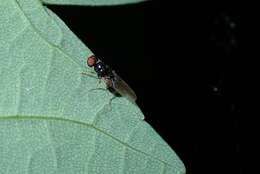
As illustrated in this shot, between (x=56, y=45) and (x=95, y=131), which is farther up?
(x=56, y=45)

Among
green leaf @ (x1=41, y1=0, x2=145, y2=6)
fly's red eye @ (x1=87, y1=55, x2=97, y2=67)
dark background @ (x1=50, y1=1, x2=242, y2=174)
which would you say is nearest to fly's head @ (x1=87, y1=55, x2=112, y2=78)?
fly's red eye @ (x1=87, y1=55, x2=97, y2=67)

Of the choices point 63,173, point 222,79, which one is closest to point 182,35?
point 222,79

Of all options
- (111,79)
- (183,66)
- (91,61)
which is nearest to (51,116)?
(91,61)

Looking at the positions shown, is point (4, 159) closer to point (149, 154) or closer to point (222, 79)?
point (149, 154)

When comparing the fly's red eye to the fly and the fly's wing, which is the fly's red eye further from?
the fly's wing

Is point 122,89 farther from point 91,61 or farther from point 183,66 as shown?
point 183,66

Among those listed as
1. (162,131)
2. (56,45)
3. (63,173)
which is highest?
(56,45)

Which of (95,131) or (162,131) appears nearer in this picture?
(95,131)

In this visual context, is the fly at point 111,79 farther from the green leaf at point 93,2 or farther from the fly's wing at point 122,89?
the green leaf at point 93,2
